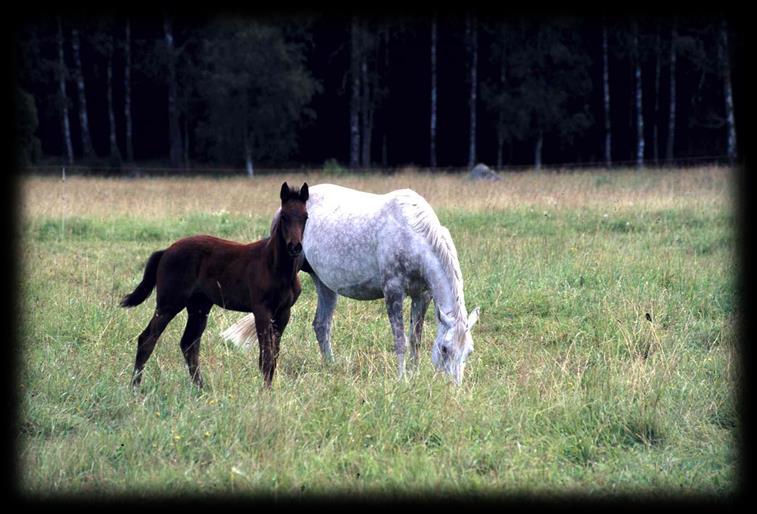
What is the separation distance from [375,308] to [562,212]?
261 inches

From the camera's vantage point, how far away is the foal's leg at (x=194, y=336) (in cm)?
584

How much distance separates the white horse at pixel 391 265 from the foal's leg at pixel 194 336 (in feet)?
1.75

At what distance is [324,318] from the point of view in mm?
6793

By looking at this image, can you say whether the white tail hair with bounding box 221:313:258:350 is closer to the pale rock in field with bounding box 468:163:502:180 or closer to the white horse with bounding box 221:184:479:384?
the white horse with bounding box 221:184:479:384

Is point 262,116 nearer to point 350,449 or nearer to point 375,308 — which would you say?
point 375,308

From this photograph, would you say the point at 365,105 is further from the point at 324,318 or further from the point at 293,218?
the point at 293,218

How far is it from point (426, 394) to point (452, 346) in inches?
21.1

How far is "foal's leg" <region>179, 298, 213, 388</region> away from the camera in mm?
5840

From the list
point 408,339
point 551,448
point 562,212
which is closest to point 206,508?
point 551,448

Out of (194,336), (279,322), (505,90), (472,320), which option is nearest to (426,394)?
(472,320)

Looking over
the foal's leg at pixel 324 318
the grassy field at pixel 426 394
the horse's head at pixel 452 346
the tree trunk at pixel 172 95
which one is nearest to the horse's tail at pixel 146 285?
the grassy field at pixel 426 394

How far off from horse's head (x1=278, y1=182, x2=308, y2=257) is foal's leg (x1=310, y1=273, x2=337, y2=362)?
135cm

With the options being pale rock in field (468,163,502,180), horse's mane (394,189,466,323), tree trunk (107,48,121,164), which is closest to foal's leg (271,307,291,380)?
horse's mane (394,189,466,323)

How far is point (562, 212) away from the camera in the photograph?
45.2 feet
